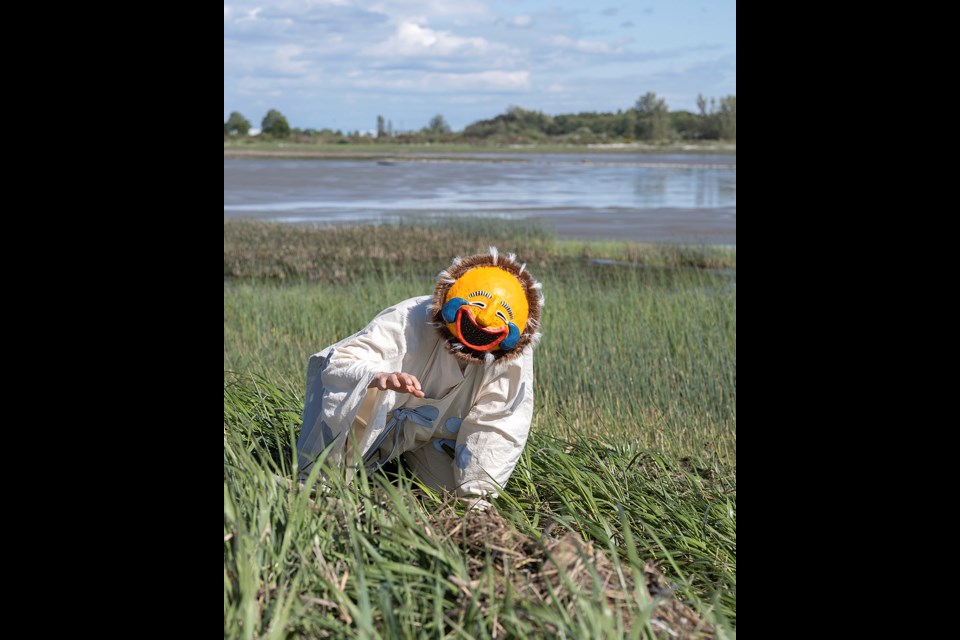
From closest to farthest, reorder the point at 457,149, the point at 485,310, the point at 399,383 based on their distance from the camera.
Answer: the point at 399,383
the point at 485,310
the point at 457,149

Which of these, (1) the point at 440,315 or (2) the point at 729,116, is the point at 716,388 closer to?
(1) the point at 440,315

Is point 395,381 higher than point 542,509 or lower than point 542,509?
higher

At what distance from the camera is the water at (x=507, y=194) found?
2077 centimetres

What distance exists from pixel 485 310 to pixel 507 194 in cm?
2567

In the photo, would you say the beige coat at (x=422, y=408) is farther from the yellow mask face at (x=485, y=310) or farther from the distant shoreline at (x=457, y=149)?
the distant shoreline at (x=457, y=149)

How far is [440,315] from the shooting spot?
306 centimetres

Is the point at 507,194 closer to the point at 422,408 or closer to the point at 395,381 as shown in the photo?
the point at 422,408

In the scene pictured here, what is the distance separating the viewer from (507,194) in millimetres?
28359

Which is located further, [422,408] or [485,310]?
[422,408]

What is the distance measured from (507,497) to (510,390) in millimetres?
358

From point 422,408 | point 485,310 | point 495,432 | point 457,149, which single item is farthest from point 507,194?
point 457,149

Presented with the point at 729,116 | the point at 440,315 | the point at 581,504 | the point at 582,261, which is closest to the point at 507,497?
the point at 581,504

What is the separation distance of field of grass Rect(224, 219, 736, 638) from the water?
9453 mm

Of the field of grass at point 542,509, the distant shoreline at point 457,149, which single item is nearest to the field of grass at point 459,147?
the distant shoreline at point 457,149
